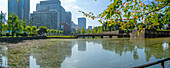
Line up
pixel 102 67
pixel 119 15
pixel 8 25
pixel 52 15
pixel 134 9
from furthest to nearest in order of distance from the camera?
pixel 52 15, pixel 8 25, pixel 102 67, pixel 134 9, pixel 119 15

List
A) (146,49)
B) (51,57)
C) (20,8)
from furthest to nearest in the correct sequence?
(20,8)
(146,49)
(51,57)

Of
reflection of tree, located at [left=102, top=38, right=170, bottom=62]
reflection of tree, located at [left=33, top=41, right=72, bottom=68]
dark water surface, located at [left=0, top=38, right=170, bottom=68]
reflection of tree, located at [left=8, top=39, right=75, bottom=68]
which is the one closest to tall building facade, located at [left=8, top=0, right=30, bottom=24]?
reflection of tree, located at [left=8, top=39, right=75, bottom=68]

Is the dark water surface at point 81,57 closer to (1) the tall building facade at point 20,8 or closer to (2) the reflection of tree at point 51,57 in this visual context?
(2) the reflection of tree at point 51,57

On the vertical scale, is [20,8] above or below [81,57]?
above

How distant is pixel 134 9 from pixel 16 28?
49457mm

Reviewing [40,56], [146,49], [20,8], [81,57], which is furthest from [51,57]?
[20,8]

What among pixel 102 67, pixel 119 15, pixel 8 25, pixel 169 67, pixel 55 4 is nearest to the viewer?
pixel 119 15

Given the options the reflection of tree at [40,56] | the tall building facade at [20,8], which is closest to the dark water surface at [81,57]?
the reflection of tree at [40,56]

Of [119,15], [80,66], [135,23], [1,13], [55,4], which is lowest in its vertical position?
[80,66]

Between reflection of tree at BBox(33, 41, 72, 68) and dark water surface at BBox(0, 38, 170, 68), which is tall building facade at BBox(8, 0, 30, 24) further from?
reflection of tree at BBox(33, 41, 72, 68)

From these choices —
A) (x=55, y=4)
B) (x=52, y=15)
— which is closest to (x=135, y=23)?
(x=52, y=15)

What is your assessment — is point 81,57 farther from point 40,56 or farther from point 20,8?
point 20,8

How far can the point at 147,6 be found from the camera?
5.02m

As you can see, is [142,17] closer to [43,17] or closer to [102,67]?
[102,67]
